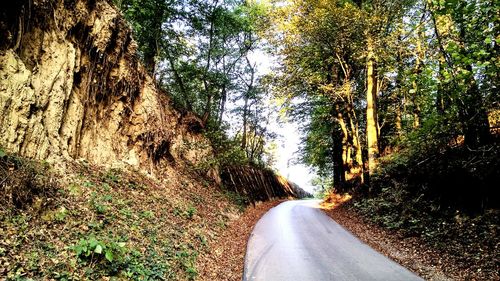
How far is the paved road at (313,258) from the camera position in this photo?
789cm

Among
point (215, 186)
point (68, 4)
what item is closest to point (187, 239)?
point (68, 4)

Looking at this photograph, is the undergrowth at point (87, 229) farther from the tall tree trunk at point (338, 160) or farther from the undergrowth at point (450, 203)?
the tall tree trunk at point (338, 160)

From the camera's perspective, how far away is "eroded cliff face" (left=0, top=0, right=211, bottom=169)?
741 cm

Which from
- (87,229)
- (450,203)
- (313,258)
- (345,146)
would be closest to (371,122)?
(345,146)

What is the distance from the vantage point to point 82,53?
10.2 meters

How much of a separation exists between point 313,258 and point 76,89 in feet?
28.8

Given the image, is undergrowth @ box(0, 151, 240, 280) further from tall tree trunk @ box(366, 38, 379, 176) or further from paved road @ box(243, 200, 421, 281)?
tall tree trunk @ box(366, 38, 379, 176)

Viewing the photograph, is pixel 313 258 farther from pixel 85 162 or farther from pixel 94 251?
pixel 85 162

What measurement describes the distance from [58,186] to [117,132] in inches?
207

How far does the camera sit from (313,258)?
30.8ft

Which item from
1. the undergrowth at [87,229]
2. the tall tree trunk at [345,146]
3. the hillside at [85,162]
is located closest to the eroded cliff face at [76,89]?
the hillside at [85,162]

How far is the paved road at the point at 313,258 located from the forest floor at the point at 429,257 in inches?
17.7

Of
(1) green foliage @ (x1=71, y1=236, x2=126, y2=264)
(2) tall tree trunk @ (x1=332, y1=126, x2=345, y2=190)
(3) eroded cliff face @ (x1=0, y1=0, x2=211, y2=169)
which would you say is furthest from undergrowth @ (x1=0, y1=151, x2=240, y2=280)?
(2) tall tree trunk @ (x1=332, y1=126, x2=345, y2=190)

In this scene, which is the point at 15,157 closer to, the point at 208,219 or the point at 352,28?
the point at 208,219
